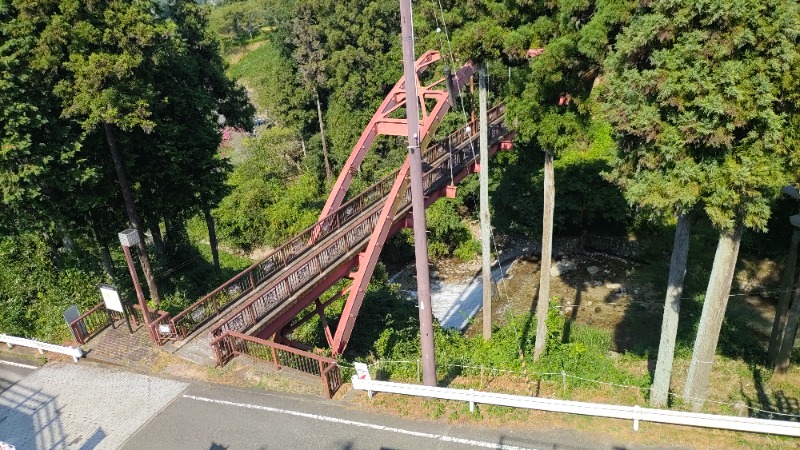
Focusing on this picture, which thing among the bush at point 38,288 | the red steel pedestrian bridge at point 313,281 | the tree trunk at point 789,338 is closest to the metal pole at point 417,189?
the red steel pedestrian bridge at point 313,281

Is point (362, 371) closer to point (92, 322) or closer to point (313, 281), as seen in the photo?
point (313, 281)

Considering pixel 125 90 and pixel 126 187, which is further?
pixel 126 187

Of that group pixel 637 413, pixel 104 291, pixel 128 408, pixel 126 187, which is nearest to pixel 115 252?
A: pixel 126 187

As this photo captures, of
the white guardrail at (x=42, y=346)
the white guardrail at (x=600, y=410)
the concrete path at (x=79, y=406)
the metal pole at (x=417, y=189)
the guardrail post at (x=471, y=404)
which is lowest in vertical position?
the concrete path at (x=79, y=406)

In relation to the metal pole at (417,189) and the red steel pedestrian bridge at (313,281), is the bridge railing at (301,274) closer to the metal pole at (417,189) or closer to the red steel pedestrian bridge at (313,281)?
the red steel pedestrian bridge at (313,281)

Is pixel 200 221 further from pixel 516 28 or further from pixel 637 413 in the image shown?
pixel 637 413

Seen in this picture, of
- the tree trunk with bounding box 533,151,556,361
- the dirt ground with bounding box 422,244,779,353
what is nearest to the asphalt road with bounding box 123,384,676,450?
the tree trunk with bounding box 533,151,556,361
